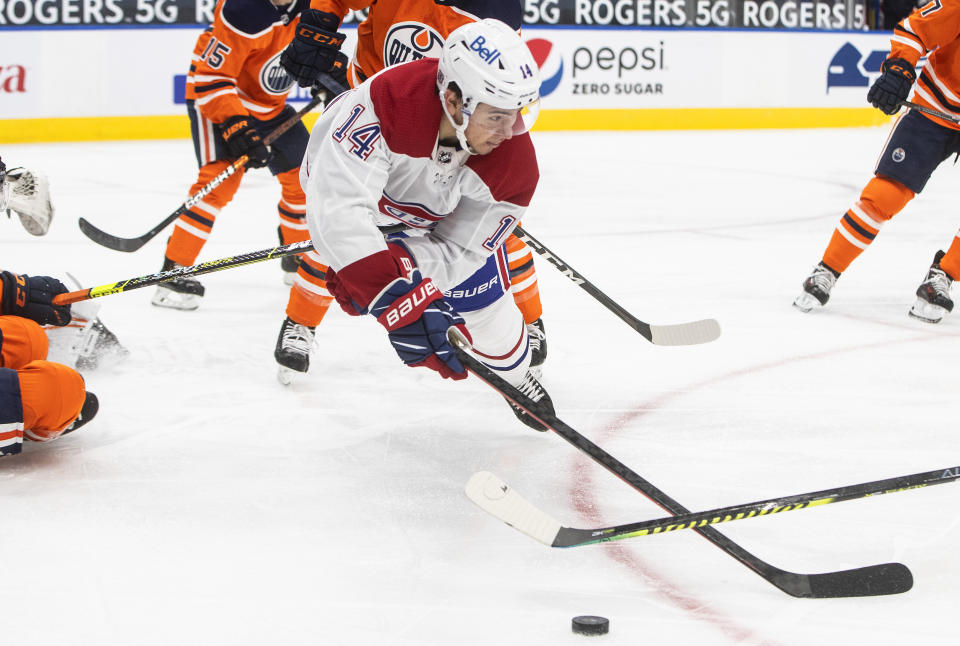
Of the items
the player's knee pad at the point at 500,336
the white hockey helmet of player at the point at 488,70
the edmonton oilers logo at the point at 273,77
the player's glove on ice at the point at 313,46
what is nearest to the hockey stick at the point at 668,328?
the player's knee pad at the point at 500,336

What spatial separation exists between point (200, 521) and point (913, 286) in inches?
108

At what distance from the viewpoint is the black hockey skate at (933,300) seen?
3.18m

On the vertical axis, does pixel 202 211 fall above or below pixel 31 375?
below

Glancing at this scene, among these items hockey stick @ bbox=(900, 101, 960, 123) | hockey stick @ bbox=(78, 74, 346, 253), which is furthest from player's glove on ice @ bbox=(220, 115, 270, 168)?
hockey stick @ bbox=(900, 101, 960, 123)

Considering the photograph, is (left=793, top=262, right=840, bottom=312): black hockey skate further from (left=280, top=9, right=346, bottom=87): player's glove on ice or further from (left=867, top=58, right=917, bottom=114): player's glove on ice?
(left=280, top=9, right=346, bottom=87): player's glove on ice

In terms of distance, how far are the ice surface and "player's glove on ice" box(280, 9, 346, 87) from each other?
741mm

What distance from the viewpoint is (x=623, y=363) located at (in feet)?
9.23

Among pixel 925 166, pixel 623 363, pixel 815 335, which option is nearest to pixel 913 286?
pixel 925 166

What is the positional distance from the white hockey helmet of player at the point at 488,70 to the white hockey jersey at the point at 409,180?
86 millimetres

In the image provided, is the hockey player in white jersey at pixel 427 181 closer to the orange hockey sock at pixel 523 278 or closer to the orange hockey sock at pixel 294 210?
the orange hockey sock at pixel 523 278

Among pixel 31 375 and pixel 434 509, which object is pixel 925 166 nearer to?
pixel 434 509

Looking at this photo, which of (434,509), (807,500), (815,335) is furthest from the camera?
(815,335)

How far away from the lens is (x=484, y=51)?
1.73m

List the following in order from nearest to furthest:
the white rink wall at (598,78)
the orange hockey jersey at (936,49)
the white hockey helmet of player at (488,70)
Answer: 1. the white hockey helmet of player at (488,70)
2. the orange hockey jersey at (936,49)
3. the white rink wall at (598,78)
